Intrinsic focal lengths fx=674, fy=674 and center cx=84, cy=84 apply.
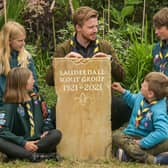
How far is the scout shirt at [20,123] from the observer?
21.5 feet

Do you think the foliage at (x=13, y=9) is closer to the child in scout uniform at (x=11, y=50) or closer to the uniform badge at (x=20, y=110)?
the child in scout uniform at (x=11, y=50)

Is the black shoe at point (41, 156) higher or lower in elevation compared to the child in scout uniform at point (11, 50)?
lower

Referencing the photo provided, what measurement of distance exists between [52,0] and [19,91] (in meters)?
3.32

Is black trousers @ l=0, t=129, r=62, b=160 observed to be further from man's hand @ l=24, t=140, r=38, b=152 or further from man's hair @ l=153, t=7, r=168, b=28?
man's hair @ l=153, t=7, r=168, b=28

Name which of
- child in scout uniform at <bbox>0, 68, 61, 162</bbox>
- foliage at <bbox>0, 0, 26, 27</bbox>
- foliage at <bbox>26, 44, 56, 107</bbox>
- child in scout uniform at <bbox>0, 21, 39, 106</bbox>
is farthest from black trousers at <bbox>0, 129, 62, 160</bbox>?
Result: foliage at <bbox>0, 0, 26, 27</bbox>

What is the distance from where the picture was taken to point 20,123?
6.68m

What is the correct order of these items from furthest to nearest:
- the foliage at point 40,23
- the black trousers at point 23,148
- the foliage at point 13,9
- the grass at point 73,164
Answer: the foliage at point 40,23 → the foliage at point 13,9 → the black trousers at point 23,148 → the grass at point 73,164

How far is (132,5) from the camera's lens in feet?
33.1

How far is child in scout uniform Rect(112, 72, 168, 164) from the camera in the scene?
6.46m

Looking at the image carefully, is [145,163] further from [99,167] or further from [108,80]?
[108,80]

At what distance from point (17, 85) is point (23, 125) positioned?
0.40m

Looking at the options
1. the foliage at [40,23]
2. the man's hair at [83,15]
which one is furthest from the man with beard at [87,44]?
the foliage at [40,23]

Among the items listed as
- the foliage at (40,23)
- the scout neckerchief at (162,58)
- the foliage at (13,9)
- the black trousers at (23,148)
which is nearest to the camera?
the black trousers at (23,148)

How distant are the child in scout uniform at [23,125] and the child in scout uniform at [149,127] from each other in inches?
27.8
